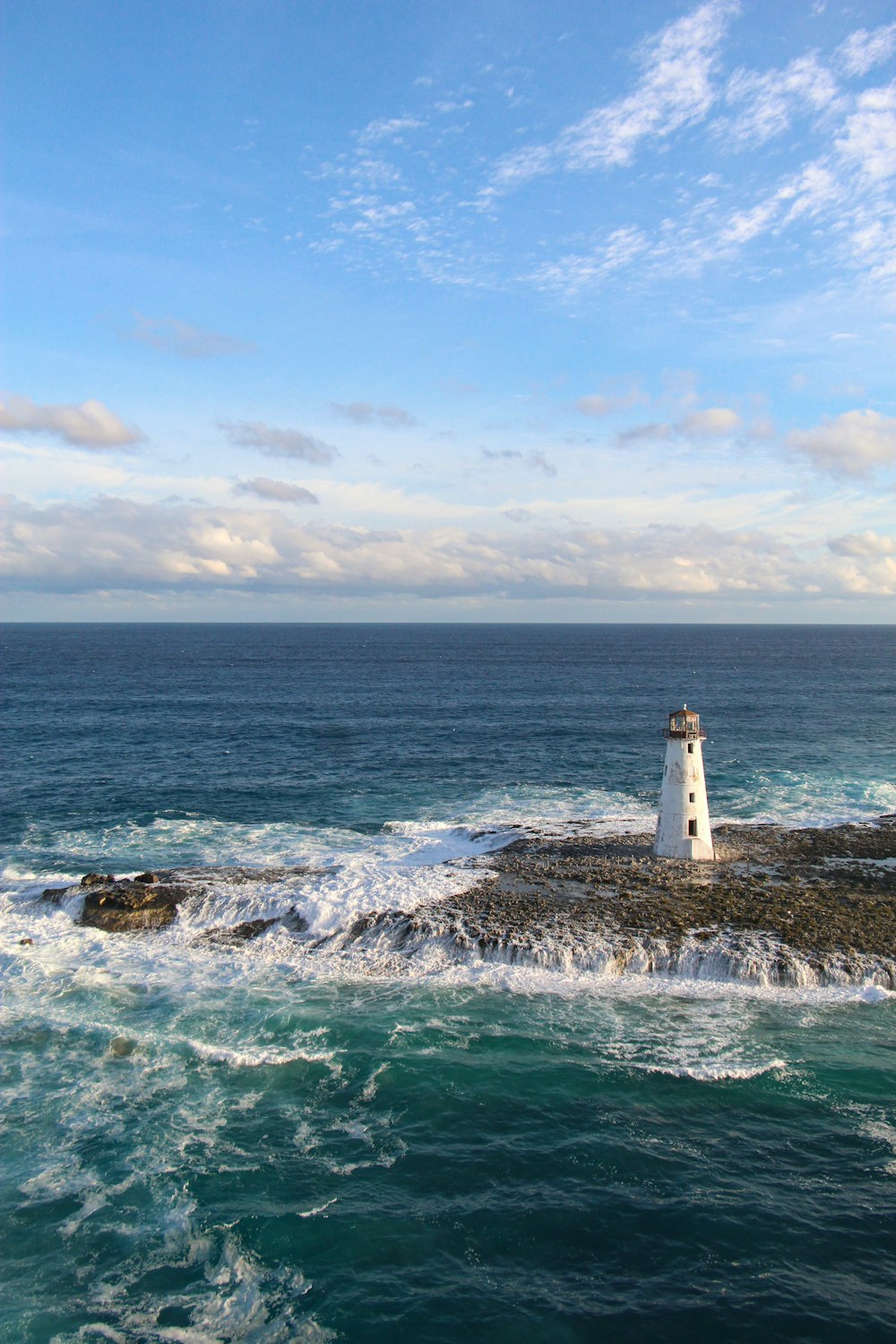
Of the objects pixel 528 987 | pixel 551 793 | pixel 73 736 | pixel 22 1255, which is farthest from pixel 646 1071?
pixel 73 736

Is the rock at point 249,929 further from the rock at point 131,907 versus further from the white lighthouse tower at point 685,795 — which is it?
the white lighthouse tower at point 685,795

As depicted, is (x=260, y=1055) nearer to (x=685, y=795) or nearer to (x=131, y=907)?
(x=131, y=907)

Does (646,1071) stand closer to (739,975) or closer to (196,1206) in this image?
(739,975)

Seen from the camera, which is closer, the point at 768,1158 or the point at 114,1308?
the point at 114,1308

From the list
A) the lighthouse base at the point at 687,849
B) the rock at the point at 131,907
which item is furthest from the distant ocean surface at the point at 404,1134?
the lighthouse base at the point at 687,849

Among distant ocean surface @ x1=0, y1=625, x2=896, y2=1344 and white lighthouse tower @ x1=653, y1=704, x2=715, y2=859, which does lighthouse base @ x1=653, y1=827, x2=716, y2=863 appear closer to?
white lighthouse tower @ x1=653, y1=704, x2=715, y2=859
